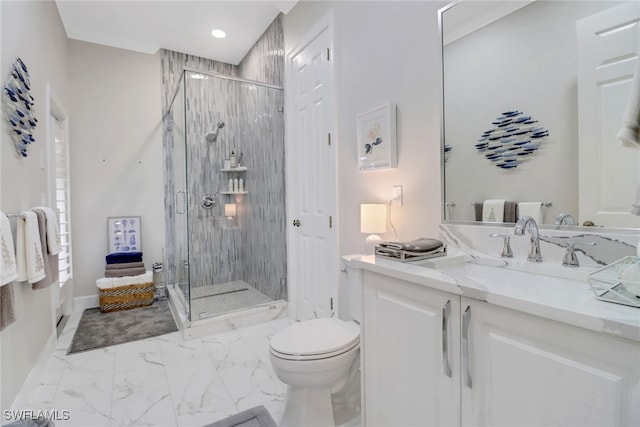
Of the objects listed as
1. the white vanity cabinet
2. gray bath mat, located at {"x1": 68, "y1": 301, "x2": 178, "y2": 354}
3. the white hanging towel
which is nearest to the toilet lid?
the white vanity cabinet

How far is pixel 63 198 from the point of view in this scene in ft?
9.93

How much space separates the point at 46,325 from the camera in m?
2.27

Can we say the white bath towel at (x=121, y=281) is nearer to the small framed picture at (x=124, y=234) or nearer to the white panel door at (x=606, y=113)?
the small framed picture at (x=124, y=234)

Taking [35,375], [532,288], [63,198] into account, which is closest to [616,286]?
[532,288]

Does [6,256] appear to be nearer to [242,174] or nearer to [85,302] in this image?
[242,174]

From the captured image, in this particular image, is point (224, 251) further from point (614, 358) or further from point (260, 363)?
point (614, 358)

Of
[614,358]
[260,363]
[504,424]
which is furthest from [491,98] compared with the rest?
[260,363]

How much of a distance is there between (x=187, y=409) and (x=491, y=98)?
2211 millimetres

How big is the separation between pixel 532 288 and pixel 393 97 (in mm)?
1267

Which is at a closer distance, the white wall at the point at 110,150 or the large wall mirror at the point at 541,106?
the large wall mirror at the point at 541,106

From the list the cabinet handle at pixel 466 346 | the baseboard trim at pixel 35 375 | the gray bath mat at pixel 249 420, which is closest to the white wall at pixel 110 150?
the baseboard trim at pixel 35 375

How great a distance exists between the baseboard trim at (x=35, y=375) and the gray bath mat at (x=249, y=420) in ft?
3.46

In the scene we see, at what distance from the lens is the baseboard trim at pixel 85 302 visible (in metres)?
3.35

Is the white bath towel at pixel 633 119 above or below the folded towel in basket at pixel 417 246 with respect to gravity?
above
